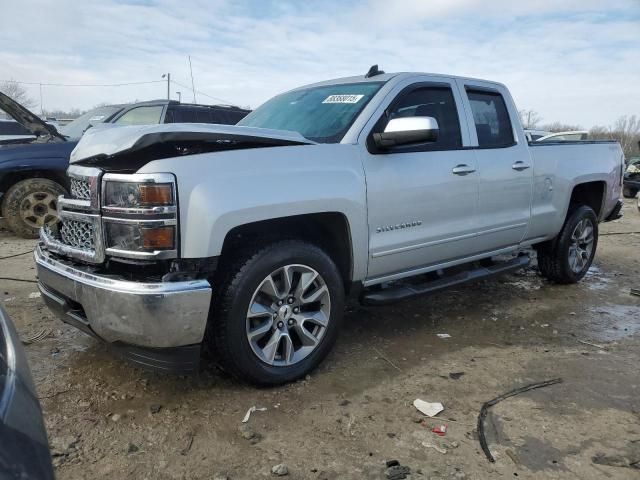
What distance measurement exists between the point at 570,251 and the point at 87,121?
7.19 m

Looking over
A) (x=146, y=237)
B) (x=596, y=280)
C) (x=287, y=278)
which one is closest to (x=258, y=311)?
(x=287, y=278)

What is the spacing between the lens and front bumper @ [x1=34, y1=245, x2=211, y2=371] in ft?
8.21

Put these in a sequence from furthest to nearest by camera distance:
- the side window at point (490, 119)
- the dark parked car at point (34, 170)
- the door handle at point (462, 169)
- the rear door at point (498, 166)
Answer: the dark parked car at point (34, 170)
the side window at point (490, 119)
the rear door at point (498, 166)
the door handle at point (462, 169)

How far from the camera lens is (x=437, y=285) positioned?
391 centimetres

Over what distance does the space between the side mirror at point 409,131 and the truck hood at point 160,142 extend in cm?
62

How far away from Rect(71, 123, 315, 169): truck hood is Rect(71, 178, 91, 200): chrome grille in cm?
12

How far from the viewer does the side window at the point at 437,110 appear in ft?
12.3

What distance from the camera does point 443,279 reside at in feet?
13.3

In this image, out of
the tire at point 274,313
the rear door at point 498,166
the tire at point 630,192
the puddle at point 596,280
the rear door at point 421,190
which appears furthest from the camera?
the tire at point 630,192

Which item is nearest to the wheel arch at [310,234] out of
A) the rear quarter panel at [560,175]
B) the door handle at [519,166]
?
the door handle at [519,166]

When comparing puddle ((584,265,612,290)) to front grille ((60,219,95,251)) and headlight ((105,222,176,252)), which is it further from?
front grille ((60,219,95,251))

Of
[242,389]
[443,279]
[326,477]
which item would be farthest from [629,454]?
[242,389]

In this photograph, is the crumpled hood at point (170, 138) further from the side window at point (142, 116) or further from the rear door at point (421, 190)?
the side window at point (142, 116)

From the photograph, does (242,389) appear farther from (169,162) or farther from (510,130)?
(510,130)
